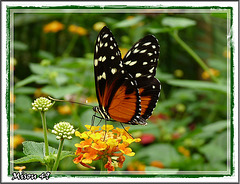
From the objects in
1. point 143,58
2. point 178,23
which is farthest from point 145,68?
point 178,23

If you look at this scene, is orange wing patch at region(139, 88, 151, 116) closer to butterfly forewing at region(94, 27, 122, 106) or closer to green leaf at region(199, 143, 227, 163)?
butterfly forewing at region(94, 27, 122, 106)

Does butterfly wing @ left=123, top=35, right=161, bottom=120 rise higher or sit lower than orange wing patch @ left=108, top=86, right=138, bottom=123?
higher

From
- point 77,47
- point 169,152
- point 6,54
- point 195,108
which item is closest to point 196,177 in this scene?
point 6,54

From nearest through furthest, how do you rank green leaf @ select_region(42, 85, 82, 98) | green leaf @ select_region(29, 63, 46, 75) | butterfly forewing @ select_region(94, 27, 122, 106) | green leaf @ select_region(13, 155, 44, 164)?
green leaf @ select_region(13, 155, 44, 164), butterfly forewing @ select_region(94, 27, 122, 106), green leaf @ select_region(42, 85, 82, 98), green leaf @ select_region(29, 63, 46, 75)

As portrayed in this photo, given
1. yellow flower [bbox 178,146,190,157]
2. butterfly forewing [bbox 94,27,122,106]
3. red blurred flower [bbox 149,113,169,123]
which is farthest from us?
red blurred flower [bbox 149,113,169,123]

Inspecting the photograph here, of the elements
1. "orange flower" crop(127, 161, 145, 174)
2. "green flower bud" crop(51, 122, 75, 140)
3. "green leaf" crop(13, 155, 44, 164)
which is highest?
"green flower bud" crop(51, 122, 75, 140)

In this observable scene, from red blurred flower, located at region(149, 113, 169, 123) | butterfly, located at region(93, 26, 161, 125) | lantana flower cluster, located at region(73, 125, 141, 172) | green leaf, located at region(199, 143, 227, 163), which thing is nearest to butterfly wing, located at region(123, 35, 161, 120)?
butterfly, located at region(93, 26, 161, 125)

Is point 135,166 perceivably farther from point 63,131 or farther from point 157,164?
point 63,131
